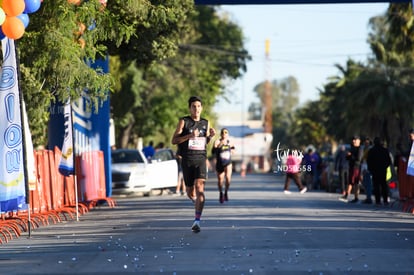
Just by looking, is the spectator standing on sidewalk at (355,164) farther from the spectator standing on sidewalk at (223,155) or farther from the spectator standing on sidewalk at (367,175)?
the spectator standing on sidewalk at (223,155)

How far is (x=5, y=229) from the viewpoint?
55.8ft

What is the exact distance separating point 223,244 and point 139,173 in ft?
61.2

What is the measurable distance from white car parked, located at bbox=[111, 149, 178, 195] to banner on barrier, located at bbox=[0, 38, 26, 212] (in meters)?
16.7

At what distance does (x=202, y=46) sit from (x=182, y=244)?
45.0 meters

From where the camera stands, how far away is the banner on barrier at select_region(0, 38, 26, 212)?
1572 centimetres

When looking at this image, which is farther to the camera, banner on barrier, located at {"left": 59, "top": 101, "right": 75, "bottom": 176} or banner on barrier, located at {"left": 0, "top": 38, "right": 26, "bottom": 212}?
banner on barrier, located at {"left": 59, "top": 101, "right": 75, "bottom": 176}

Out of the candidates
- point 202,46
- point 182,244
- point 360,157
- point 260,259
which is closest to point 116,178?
point 360,157

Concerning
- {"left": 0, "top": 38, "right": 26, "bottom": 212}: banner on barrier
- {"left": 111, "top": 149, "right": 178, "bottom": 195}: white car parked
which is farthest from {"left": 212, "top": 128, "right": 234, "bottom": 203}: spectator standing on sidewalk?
{"left": 0, "top": 38, "right": 26, "bottom": 212}: banner on barrier

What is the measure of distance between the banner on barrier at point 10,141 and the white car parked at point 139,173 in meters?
16.7

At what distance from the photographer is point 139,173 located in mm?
32938

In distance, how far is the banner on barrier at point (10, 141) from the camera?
15.7 m

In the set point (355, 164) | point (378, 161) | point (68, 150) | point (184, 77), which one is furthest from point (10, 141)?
point (184, 77)

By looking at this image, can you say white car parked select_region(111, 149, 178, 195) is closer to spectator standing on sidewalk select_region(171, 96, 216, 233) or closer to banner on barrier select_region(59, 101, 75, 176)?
banner on barrier select_region(59, 101, 75, 176)

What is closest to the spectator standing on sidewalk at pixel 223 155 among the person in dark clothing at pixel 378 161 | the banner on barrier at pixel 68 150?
the person in dark clothing at pixel 378 161
